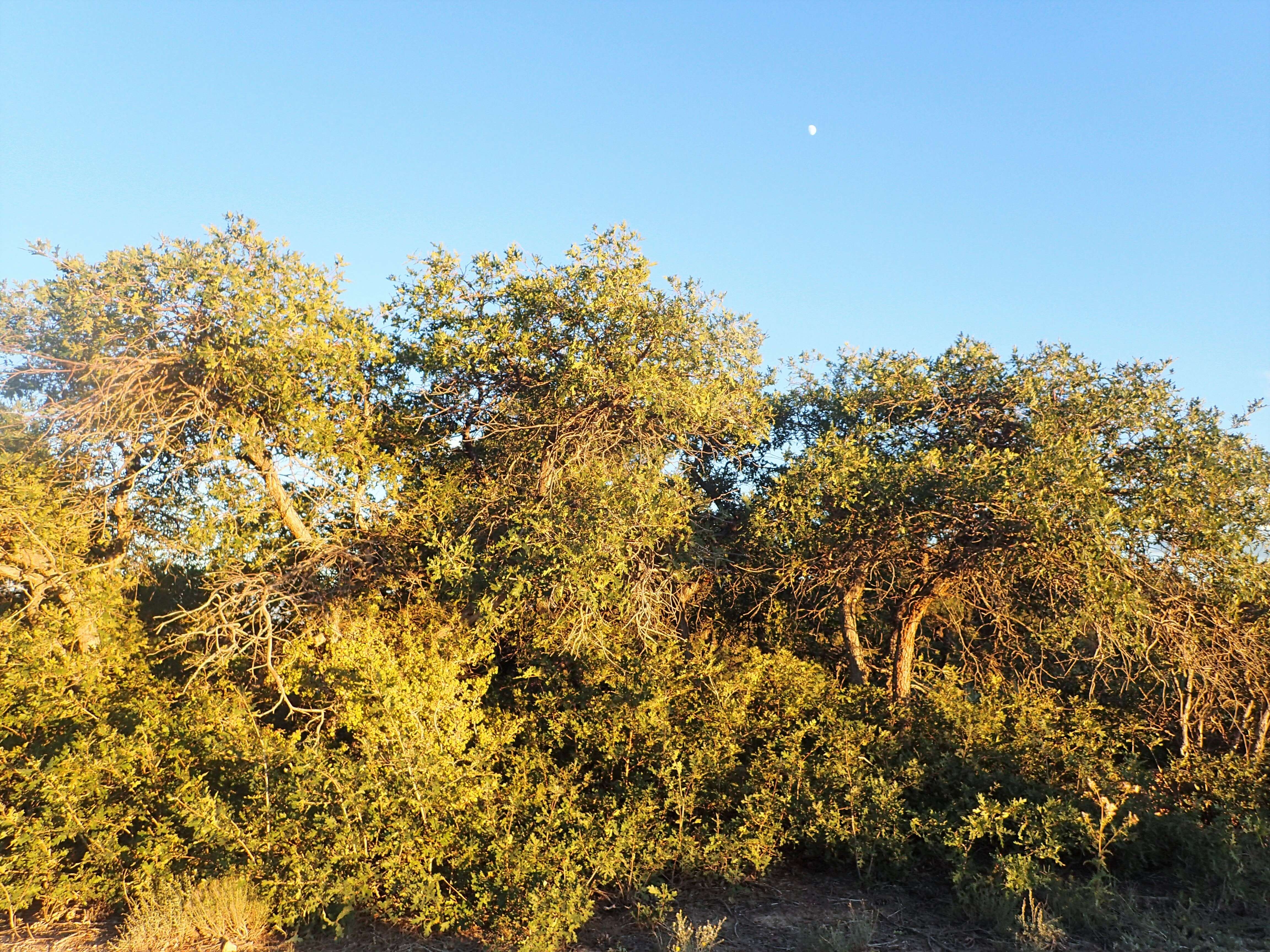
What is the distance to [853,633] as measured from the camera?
9953 mm

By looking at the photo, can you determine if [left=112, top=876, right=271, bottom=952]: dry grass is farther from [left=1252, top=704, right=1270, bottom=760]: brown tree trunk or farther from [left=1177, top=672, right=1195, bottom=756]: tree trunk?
[left=1252, top=704, right=1270, bottom=760]: brown tree trunk

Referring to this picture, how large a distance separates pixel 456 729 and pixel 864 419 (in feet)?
18.7

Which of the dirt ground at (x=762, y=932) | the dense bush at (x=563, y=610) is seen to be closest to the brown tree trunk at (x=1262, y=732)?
the dense bush at (x=563, y=610)

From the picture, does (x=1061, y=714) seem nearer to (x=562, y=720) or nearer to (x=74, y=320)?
(x=562, y=720)

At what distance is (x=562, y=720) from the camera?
8.11 m

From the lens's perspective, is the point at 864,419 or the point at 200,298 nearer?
the point at 200,298

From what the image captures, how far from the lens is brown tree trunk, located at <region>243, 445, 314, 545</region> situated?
27.1 ft

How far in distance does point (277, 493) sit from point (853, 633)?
6.84m

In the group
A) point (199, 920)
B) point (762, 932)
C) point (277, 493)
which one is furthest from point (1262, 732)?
point (277, 493)

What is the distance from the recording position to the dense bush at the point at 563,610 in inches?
253

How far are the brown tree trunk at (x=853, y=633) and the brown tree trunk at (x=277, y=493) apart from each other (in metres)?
6.20

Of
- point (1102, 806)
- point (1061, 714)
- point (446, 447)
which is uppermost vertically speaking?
point (446, 447)

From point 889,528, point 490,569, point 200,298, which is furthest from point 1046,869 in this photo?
point 200,298

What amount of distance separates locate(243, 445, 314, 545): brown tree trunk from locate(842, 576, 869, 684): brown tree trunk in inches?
244
